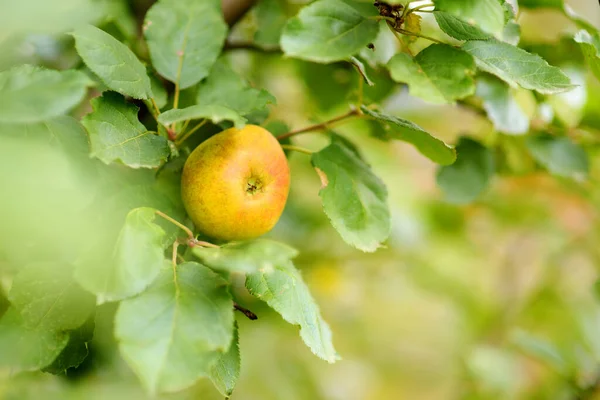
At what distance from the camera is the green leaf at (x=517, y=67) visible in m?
0.47

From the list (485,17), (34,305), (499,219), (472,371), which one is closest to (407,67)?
(485,17)

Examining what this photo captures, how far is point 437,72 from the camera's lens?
0.47m

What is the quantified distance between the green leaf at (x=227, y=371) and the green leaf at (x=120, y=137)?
0.16 meters

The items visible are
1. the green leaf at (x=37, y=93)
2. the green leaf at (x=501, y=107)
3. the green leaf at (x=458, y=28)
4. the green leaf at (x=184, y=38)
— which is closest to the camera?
the green leaf at (x=37, y=93)

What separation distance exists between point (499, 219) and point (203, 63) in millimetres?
1103

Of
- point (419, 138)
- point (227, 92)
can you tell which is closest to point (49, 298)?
point (227, 92)

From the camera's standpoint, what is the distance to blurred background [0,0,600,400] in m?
0.46

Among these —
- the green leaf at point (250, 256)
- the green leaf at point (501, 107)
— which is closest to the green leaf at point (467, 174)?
the green leaf at point (501, 107)

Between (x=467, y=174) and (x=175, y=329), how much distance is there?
1.67ft

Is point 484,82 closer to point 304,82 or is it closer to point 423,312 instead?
point 304,82

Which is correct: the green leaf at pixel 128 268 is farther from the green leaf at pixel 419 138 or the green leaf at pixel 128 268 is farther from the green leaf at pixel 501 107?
the green leaf at pixel 501 107

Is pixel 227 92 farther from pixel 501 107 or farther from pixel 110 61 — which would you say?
pixel 501 107

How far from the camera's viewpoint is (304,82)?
3.14 feet

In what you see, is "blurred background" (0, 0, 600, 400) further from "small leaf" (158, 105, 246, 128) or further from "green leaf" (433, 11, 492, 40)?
"green leaf" (433, 11, 492, 40)
